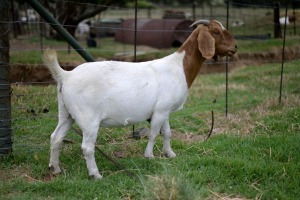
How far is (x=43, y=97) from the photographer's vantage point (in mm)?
9141

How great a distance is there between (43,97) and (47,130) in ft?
6.26

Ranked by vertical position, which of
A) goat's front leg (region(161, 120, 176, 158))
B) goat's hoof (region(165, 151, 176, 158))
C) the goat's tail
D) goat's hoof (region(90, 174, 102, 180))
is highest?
the goat's tail

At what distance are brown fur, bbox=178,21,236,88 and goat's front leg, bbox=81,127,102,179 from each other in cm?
160

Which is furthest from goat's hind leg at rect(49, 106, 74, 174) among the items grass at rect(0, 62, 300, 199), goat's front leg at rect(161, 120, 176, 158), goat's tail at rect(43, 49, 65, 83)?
goat's front leg at rect(161, 120, 176, 158)

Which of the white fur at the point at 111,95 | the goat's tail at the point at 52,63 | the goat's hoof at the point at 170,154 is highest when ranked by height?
the goat's tail at the point at 52,63

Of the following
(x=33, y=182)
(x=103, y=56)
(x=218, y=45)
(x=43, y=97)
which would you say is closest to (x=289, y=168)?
(x=218, y=45)

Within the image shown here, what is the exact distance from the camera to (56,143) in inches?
221

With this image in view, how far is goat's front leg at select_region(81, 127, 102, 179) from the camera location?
17.4ft

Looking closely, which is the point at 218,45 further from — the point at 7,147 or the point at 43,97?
the point at 43,97

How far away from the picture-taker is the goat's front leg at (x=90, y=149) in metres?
5.29

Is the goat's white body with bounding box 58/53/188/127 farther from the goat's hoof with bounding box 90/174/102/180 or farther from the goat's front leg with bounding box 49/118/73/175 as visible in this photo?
the goat's hoof with bounding box 90/174/102/180

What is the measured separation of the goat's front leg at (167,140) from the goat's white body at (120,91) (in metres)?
0.34

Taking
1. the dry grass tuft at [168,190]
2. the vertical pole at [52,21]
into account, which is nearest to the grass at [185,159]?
the dry grass tuft at [168,190]

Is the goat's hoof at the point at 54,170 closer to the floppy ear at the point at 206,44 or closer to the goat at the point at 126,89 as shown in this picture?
the goat at the point at 126,89
